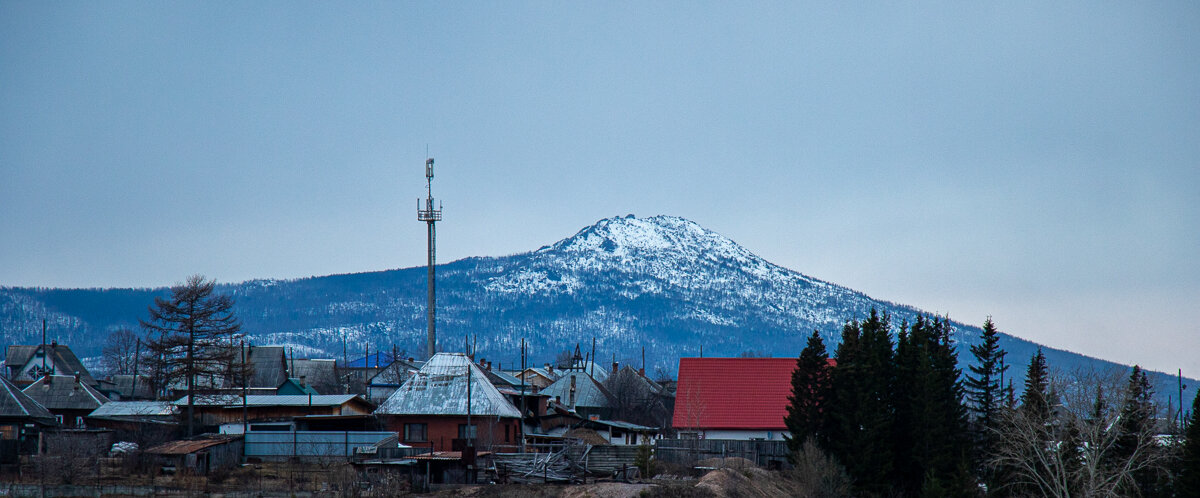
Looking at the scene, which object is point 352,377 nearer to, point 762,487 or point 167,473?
point 167,473

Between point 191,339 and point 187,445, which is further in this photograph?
point 191,339

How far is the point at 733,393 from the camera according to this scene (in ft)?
211

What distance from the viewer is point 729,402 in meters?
63.8

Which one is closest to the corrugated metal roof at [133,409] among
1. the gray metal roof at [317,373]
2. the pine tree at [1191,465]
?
the gray metal roof at [317,373]

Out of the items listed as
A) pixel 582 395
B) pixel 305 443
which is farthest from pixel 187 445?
pixel 582 395

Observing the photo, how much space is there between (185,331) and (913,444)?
116 feet

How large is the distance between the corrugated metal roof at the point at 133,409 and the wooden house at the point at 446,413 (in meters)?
16.0

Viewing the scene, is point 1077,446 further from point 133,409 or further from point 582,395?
point 133,409

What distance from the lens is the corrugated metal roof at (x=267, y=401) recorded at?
212 feet

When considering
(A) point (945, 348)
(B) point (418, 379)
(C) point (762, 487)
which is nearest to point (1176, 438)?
(A) point (945, 348)

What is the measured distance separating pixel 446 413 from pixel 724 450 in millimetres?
15606

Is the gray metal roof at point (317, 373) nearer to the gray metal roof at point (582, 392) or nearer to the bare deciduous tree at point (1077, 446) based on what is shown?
the gray metal roof at point (582, 392)

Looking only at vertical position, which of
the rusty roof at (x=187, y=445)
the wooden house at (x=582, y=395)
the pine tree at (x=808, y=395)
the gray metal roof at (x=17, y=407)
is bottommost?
the wooden house at (x=582, y=395)

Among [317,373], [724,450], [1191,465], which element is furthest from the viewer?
[317,373]
